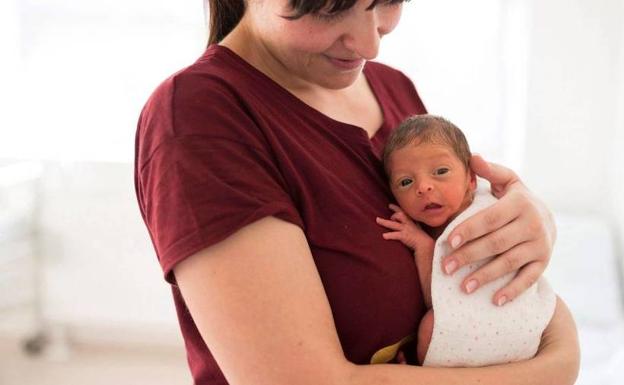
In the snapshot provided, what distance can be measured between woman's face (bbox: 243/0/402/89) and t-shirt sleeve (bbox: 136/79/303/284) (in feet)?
0.47

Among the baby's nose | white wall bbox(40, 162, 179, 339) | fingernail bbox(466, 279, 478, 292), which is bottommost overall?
white wall bbox(40, 162, 179, 339)

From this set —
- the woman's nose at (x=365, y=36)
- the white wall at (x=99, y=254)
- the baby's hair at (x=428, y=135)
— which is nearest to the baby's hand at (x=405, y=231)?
the baby's hair at (x=428, y=135)

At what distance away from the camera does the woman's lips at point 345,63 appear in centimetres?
95

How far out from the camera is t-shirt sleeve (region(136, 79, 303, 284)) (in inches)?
30.5

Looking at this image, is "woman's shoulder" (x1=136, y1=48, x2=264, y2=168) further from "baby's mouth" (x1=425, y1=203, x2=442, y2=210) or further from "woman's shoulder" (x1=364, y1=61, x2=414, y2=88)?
"woman's shoulder" (x1=364, y1=61, x2=414, y2=88)

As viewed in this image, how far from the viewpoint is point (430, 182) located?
109cm

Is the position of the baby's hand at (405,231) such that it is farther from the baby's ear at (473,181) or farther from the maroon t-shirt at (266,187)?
the baby's ear at (473,181)

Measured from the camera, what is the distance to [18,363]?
2.82m

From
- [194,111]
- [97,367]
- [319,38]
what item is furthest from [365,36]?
[97,367]

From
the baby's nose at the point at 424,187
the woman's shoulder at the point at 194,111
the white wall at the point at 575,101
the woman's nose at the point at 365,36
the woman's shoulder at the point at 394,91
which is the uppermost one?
the woman's nose at the point at 365,36

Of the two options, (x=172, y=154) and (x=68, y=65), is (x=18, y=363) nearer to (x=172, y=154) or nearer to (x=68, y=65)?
(x=68, y=65)

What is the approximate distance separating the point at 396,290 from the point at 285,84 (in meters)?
0.32

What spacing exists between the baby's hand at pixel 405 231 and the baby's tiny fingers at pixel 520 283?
116 millimetres

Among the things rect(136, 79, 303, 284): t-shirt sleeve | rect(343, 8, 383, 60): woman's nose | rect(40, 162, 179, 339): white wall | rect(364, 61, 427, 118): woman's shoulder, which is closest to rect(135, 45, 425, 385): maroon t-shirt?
rect(136, 79, 303, 284): t-shirt sleeve
